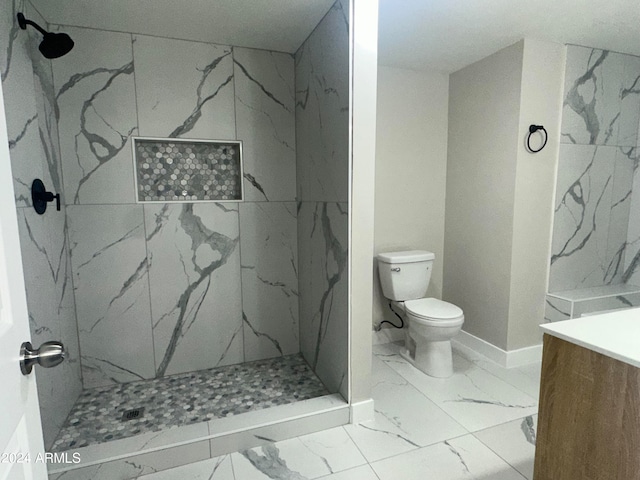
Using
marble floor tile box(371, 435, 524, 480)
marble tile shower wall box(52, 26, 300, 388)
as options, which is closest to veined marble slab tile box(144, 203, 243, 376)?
marble tile shower wall box(52, 26, 300, 388)

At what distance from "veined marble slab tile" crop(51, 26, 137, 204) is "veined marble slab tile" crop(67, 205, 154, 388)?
0.14 metres

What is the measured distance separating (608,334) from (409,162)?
197 cm

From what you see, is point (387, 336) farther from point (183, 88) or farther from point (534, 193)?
point (183, 88)

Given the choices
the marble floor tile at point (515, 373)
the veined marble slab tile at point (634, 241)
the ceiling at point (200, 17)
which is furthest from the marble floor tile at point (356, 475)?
the veined marble slab tile at point (634, 241)

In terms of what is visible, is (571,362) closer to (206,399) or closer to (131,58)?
(206,399)

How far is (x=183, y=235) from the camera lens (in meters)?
2.30

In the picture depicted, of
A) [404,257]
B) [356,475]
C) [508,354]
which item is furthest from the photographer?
[404,257]

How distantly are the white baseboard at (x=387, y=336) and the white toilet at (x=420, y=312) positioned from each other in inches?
6.2

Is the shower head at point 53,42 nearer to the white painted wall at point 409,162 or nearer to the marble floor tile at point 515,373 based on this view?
the white painted wall at point 409,162

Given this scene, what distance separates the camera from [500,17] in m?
1.95

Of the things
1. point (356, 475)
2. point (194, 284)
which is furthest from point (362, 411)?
point (194, 284)

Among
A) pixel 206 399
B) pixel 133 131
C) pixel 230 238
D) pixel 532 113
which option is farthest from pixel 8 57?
pixel 532 113

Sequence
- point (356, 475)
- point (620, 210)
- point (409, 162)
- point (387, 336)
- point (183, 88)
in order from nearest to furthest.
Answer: point (356, 475) → point (183, 88) → point (620, 210) → point (409, 162) → point (387, 336)

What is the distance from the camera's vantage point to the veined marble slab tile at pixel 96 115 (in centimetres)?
200
